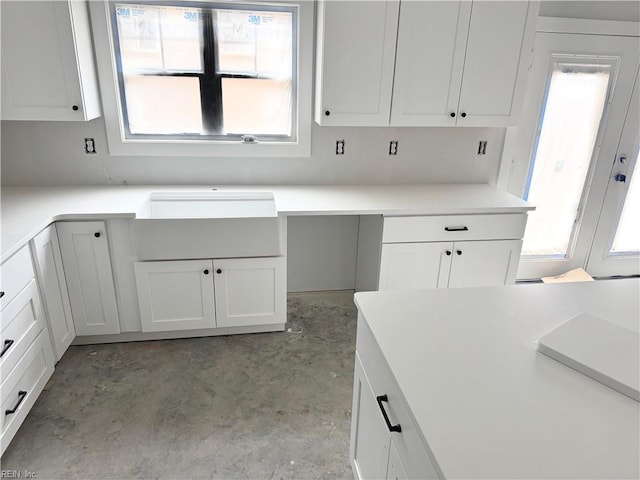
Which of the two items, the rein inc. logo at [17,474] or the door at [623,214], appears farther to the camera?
the door at [623,214]

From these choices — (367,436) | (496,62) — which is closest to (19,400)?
(367,436)

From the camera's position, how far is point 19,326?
6.08ft

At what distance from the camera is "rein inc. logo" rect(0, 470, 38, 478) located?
1721 mm

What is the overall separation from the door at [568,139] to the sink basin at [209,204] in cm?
184

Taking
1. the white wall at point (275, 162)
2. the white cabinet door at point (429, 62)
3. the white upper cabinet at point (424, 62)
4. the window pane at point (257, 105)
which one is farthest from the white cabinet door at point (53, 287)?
the white cabinet door at point (429, 62)

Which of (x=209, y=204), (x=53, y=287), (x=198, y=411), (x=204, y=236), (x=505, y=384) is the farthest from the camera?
(x=209, y=204)

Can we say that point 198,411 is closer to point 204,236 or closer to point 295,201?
point 204,236

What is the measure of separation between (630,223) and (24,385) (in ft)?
13.7

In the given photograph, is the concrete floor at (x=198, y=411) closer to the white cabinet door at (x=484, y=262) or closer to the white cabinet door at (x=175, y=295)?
the white cabinet door at (x=175, y=295)

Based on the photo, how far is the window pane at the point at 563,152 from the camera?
298cm

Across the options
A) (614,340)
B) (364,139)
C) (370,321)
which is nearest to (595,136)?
(364,139)

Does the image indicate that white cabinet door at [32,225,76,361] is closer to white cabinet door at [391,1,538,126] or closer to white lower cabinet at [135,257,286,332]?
white lower cabinet at [135,257,286,332]

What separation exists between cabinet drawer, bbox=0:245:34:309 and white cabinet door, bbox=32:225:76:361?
8 cm

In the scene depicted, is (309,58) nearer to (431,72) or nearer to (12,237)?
(431,72)
